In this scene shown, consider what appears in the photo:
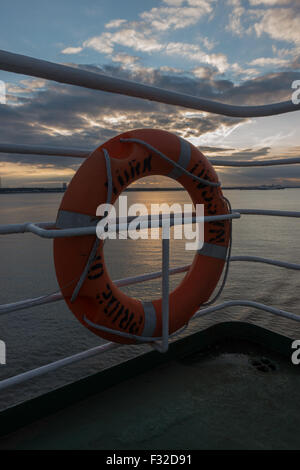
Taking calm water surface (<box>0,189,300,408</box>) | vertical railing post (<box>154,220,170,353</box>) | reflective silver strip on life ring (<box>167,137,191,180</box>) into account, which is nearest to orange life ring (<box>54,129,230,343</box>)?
reflective silver strip on life ring (<box>167,137,191,180</box>)

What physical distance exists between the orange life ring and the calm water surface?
1223 mm

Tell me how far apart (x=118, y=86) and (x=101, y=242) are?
47cm

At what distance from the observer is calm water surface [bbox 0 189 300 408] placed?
2.37 metres

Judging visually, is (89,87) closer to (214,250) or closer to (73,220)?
(73,220)

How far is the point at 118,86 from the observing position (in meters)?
0.98

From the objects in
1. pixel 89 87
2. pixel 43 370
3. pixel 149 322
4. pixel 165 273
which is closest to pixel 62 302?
pixel 149 322

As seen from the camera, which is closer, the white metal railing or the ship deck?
the white metal railing

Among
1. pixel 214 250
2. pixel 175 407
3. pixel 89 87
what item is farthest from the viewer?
pixel 214 250

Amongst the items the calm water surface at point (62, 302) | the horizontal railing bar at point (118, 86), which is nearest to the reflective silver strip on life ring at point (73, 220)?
the horizontal railing bar at point (118, 86)

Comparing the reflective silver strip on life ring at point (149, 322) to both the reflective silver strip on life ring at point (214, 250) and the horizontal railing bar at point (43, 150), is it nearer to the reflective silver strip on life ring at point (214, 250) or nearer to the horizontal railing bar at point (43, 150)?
the reflective silver strip on life ring at point (214, 250)

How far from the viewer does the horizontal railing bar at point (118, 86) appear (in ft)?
2.67

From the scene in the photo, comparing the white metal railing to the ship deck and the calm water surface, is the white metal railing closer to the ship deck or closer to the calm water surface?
the ship deck

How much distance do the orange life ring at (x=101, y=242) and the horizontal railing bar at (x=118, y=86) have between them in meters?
0.13

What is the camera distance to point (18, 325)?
2.93 m
